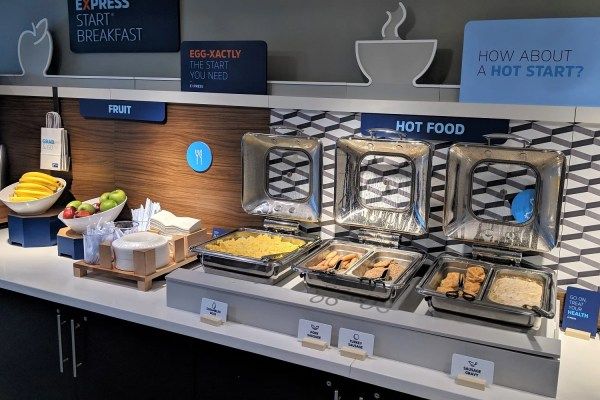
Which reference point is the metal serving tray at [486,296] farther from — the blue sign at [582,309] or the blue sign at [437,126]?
the blue sign at [437,126]

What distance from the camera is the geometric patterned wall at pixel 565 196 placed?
1.91m

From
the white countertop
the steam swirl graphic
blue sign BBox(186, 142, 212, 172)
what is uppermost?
the steam swirl graphic

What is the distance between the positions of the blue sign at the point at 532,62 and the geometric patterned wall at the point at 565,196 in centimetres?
11

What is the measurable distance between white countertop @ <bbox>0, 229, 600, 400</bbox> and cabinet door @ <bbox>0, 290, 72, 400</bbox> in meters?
0.09

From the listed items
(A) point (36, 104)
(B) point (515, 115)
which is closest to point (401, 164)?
(B) point (515, 115)

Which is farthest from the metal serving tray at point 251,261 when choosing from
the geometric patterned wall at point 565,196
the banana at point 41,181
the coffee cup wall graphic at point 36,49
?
the coffee cup wall graphic at point 36,49

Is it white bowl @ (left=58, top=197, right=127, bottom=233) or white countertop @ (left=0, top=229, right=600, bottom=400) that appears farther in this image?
white bowl @ (left=58, top=197, right=127, bottom=233)

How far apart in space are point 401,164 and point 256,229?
2.14 ft

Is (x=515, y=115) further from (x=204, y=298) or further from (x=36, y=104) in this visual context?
(x=36, y=104)

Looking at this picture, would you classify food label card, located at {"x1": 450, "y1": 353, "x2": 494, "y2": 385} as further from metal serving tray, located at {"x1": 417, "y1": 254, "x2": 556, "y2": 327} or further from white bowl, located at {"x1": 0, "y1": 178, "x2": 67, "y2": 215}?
white bowl, located at {"x1": 0, "y1": 178, "x2": 67, "y2": 215}

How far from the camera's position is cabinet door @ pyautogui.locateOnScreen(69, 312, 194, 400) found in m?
1.98

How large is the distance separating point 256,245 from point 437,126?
0.80 m

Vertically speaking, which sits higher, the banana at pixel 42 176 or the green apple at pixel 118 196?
the banana at pixel 42 176

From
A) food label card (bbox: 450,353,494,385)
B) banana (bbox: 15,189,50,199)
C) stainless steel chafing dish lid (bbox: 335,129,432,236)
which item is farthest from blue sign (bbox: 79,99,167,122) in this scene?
food label card (bbox: 450,353,494,385)
